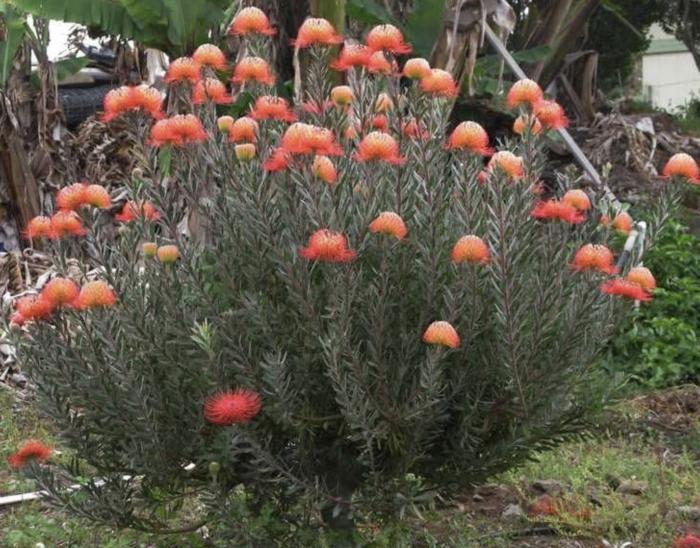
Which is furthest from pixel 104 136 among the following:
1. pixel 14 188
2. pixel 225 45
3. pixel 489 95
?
pixel 489 95

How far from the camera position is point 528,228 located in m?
3.19

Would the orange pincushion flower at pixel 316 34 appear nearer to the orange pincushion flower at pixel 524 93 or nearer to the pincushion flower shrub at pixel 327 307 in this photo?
the pincushion flower shrub at pixel 327 307

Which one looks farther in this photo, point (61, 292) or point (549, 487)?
point (549, 487)

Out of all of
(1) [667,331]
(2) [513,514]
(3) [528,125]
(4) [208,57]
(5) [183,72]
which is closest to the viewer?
(3) [528,125]

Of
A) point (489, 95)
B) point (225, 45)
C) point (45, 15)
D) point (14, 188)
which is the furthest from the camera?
point (489, 95)

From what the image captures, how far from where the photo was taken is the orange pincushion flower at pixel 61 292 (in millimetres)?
3090

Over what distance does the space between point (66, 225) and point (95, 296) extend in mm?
318

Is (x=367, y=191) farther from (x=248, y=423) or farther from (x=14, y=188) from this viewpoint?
(x=14, y=188)

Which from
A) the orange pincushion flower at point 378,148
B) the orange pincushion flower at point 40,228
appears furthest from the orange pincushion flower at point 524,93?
the orange pincushion flower at point 40,228

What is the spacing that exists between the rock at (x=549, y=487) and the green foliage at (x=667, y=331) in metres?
1.92

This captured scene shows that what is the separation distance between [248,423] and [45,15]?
536 centimetres

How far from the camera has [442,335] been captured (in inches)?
112

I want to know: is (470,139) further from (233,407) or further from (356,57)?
(233,407)

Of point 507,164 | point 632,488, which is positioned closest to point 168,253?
point 507,164
